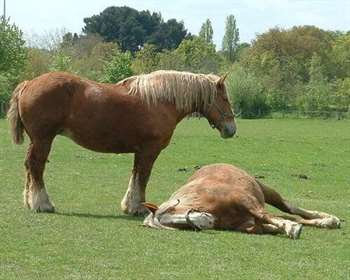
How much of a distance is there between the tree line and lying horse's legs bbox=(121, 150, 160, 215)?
171 ft

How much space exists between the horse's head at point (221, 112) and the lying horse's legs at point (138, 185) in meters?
0.95

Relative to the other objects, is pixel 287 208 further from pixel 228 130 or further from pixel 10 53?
pixel 10 53

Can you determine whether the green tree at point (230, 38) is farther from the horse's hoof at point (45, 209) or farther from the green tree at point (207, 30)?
the horse's hoof at point (45, 209)

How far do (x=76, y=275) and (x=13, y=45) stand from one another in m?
60.2

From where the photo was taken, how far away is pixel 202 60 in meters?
99.4

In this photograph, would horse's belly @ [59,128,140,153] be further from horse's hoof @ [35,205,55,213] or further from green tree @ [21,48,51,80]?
green tree @ [21,48,51,80]

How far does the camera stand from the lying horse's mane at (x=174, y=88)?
32.8 ft

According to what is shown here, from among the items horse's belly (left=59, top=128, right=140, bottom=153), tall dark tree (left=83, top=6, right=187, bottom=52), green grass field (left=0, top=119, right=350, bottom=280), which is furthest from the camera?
tall dark tree (left=83, top=6, right=187, bottom=52)

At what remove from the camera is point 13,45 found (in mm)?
64188

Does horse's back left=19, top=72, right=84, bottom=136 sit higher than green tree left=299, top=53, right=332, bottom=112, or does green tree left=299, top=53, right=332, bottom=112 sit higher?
horse's back left=19, top=72, right=84, bottom=136

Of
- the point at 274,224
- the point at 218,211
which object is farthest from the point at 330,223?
the point at 218,211

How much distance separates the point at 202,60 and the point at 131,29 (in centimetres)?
2918

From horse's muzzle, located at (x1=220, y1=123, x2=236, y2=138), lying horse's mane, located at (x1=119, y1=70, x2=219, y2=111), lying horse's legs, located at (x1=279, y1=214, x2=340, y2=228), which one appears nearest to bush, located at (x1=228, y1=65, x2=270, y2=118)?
horse's muzzle, located at (x1=220, y1=123, x2=236, y2=138)

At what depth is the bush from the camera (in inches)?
2940
